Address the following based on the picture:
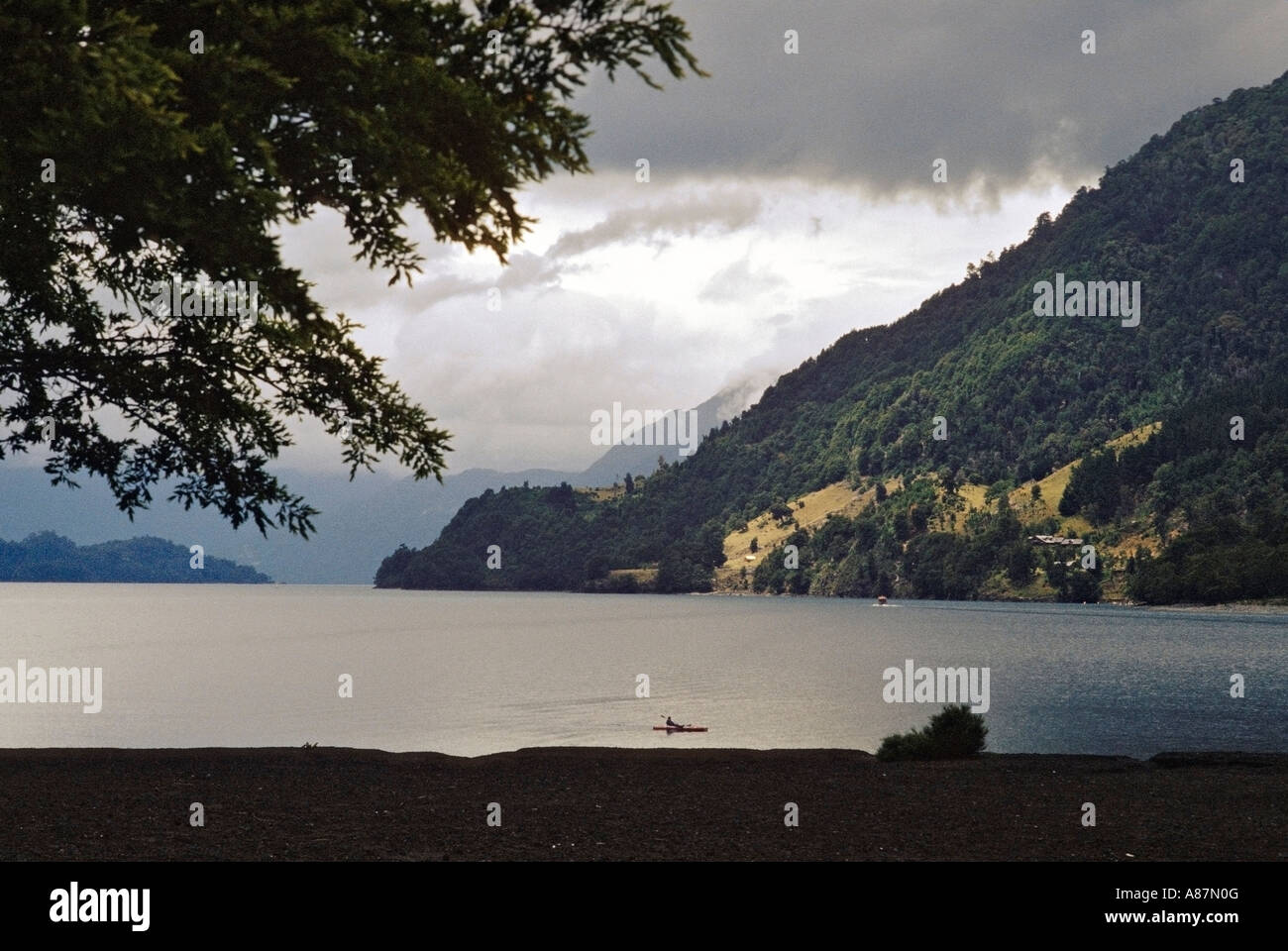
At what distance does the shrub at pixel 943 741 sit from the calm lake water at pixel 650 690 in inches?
1117

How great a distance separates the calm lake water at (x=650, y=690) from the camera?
232 feet

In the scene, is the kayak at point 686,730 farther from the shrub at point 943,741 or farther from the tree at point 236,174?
the tree at point 236,174

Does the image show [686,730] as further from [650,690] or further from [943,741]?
[943,741]

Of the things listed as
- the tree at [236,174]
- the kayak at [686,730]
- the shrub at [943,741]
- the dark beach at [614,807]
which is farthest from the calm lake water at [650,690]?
the tree at [236,174]

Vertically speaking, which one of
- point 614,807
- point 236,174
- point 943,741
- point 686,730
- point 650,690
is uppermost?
point 236,174

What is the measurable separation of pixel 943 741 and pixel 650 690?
67.9m

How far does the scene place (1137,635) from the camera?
6841 inches

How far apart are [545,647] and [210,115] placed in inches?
5797

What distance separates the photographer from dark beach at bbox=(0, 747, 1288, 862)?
58.3ft

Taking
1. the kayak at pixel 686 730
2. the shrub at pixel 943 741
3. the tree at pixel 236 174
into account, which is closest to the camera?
the tree at pixel 236 174

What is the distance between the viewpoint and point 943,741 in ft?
111

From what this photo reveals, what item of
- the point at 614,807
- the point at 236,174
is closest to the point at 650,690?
the point at 614,807

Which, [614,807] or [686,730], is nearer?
[614,807]
